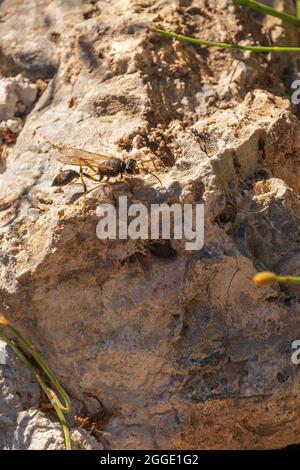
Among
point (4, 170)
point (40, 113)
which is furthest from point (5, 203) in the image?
point (40, 113)

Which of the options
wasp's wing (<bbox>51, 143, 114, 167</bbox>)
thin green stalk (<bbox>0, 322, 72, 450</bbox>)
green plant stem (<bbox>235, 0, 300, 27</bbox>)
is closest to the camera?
thin green stalk (<bbox>0, 322, 72, 450</bbox>)

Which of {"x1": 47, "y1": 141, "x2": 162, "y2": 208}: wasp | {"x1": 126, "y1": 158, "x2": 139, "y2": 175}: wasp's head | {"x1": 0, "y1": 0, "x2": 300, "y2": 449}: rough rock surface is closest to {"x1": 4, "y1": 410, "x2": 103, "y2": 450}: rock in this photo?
{"x1": 0, "y1": 0, "x2": 300, "y2": 449}: rough rock surface

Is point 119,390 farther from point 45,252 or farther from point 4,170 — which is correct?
point 4,170

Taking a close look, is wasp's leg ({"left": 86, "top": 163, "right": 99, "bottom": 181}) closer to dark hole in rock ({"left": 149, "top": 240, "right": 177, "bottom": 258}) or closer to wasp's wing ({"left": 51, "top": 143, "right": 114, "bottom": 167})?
wasp's wing ({"left": 51, "top": 143, "right": 114, "bottom": 167})

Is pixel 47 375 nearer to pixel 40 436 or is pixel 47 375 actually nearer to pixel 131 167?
pixel 40 436

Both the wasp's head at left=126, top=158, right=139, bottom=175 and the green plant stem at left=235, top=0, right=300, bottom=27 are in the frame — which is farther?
the green plant stem at left=235, top=0, right=300, bottom=27

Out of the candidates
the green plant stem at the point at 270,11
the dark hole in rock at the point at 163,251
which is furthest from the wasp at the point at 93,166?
the green plant stem at the point at 270,11

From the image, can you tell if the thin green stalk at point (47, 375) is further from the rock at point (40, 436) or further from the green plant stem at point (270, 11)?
the green plant stem at point (270, 11)

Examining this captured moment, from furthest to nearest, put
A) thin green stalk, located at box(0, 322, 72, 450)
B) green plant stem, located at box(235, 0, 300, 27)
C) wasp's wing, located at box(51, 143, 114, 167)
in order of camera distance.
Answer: green plant stem, located at box(235, 0, 300, 27) < wasp's wing, located at box(51, 143, 114, 167) < thin green stalk, located at box(0, 322, 72, 450)
